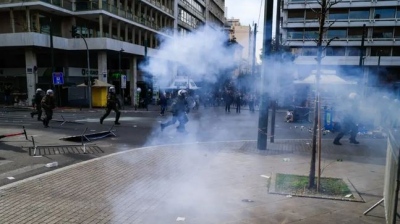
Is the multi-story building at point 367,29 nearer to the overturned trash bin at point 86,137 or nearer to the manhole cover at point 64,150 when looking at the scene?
the overturned trash bin at point 86,137

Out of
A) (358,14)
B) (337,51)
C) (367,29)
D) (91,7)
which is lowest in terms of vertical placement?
(337,51)

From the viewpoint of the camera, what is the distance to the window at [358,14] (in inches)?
1690

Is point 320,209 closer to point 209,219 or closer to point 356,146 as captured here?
point 209,219

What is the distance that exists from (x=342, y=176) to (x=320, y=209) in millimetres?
2187

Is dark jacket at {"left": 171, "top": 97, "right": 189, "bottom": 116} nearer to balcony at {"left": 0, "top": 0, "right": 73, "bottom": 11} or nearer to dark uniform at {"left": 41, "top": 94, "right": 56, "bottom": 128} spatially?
dark uniform at {"left": 41, "top": 94, "right": 56, "bottom": 128}

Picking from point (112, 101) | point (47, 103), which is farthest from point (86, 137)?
point (112, 101)

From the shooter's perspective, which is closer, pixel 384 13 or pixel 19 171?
pixel 19 171

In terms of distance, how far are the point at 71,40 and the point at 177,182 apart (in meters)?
27.8

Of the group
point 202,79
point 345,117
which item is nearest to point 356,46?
point 202,79

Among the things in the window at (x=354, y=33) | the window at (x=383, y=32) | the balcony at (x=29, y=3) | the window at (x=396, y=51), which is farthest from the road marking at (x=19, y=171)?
the window at (x=396, y=51)

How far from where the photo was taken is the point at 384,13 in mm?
42844

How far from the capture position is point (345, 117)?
35.6 ft

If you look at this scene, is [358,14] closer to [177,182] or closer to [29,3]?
[29,3]

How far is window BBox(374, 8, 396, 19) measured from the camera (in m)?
42.6
